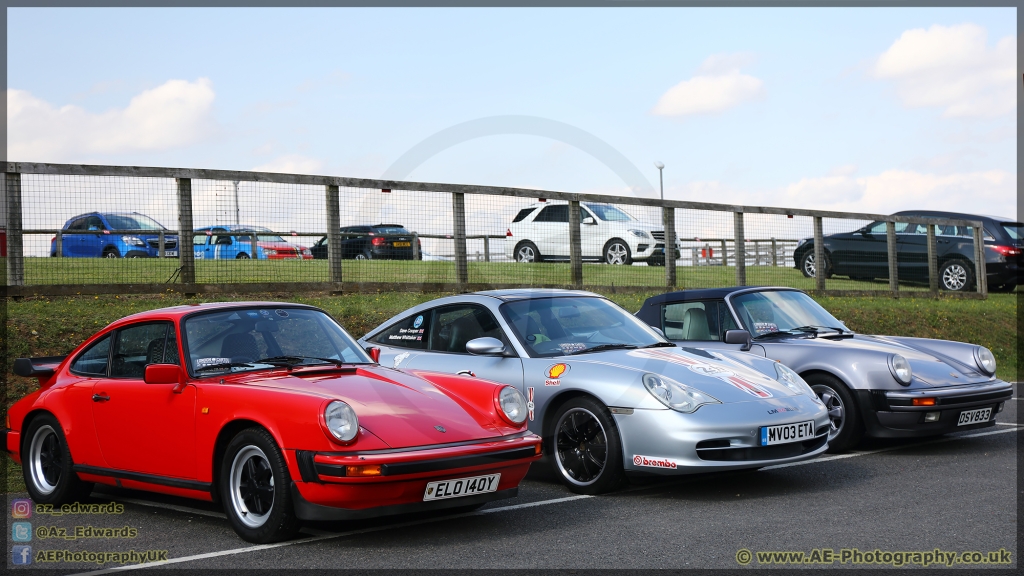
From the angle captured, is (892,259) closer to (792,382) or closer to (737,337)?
(737,337)

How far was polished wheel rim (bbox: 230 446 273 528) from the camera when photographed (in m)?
4.96

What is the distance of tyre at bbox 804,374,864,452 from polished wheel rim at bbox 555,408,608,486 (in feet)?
7.86

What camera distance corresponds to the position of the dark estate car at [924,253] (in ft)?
62.8

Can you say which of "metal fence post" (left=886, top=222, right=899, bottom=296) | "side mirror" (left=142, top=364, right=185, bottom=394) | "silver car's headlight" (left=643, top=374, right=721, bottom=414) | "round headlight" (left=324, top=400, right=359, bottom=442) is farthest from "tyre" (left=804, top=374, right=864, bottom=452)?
"metal fence post" (left=886, top=222, right=899, bottom=296)

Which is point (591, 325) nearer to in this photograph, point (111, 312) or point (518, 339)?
point (518, 339)

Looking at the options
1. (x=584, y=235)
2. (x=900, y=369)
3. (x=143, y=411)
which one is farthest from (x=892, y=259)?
(x=143, y=411)

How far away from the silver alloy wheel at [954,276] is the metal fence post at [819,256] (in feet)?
13.9

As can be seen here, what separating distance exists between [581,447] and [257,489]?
7.56ft

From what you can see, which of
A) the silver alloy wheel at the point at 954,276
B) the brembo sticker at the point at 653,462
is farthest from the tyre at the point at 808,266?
the brembo sticker at the point at 653,462

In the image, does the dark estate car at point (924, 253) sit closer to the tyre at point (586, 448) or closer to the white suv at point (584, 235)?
the white suv at point (584, 235)

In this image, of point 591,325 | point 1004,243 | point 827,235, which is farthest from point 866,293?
point 591,325

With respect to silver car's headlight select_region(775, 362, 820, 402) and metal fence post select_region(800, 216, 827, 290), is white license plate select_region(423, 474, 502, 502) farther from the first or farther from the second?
metal fence post select_region(800, 216, 827, 290)

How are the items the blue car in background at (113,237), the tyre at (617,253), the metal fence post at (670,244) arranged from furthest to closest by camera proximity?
the metal fence post at (670,244), the tyre at (617,253), the blue car in background at (113,237)

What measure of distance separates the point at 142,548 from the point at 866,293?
16.4 metres
